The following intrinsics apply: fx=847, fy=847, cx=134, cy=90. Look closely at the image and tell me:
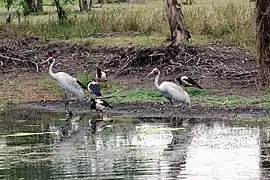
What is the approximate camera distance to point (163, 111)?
64.4ft

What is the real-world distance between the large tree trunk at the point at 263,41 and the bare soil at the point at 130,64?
0.51m

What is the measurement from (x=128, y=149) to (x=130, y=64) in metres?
10.7

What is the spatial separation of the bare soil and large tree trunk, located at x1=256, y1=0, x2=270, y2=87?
19.9 inches

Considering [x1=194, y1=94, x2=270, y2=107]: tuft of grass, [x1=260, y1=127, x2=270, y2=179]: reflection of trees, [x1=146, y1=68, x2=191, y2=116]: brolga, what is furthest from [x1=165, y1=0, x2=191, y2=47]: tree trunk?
[x1=260, y1=127, x2=270, y2=179]: reflection of trees

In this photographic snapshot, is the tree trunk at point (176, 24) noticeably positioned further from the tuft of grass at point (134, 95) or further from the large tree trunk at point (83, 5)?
the large tree trunk at point (83, 5)

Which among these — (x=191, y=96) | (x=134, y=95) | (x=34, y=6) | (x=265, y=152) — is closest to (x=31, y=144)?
(x=265, y=152)

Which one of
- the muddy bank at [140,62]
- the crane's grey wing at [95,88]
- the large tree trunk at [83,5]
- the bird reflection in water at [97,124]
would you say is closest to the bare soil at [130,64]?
the muddy bank at [140,62]

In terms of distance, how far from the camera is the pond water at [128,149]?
12.5 m

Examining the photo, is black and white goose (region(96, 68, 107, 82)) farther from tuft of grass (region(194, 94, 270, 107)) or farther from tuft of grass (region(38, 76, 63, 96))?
tuft of grass (region(194, 94, 270, 107))

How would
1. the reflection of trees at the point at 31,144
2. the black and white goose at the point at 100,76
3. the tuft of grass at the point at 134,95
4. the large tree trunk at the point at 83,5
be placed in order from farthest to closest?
the large tree trunk at the point at 83,5
the black and white goose at the point at 100,76
the tuft of grass at the point at 134,95
the reflection of trees at the point at 31,144

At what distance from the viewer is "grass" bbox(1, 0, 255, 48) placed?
27906mm

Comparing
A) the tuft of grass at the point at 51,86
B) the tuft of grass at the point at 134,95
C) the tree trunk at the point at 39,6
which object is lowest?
the tree trunk at the point at 39,6

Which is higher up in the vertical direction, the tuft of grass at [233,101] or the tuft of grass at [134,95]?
the tuft of grass at [233,101]

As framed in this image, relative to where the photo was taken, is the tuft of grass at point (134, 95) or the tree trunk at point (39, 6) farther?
the tree trunk at point (39, 6)
